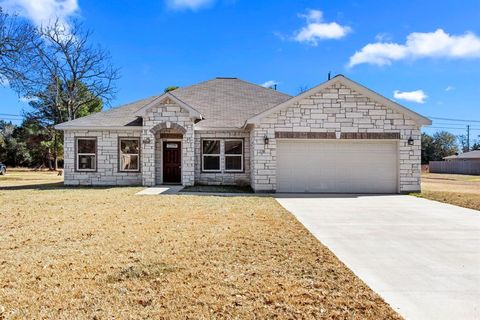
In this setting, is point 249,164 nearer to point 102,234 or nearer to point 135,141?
point 135,141

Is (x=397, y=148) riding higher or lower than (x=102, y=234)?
higher

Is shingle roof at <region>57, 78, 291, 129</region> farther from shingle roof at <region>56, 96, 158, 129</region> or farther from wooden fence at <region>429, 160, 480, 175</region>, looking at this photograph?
wooden fence at <region>429, 160, 480, 175</region>

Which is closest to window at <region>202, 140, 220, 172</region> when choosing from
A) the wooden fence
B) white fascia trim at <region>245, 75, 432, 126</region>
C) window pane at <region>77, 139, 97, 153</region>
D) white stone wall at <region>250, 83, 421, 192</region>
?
white stone wall at <region>250, 83, 421, 192</region>

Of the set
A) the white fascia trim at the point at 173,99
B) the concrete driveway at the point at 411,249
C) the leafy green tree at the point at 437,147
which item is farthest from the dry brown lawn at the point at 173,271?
the leafy green tree at the point at 437,147

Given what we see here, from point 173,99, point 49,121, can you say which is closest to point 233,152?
point 173,99

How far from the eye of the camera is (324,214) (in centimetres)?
884

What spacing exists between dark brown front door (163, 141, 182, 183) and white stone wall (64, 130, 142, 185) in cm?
131

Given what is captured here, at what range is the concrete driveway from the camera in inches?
140

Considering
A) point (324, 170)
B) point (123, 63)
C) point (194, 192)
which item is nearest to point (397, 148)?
point (324, 170)

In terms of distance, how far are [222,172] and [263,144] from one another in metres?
3.32

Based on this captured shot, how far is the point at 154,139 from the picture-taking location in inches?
615

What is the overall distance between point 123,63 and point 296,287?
3313 centimetres

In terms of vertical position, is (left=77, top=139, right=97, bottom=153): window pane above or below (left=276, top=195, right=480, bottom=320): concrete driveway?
above

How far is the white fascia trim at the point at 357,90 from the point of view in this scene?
13633 mm
